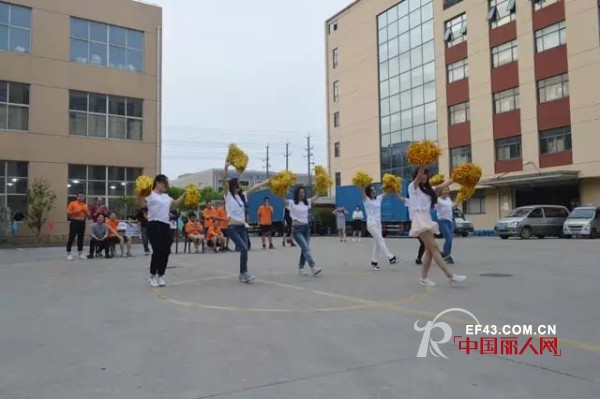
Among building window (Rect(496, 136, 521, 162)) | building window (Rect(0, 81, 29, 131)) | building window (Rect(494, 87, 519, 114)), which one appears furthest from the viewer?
building window (Rect(494, 87, 519, 114))

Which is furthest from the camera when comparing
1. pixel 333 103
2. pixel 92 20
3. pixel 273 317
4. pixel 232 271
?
pixel 333 103

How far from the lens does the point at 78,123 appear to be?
96.4 feet

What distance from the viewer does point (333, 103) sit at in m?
56.6

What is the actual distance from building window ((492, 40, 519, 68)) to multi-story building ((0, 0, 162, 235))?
2294cm

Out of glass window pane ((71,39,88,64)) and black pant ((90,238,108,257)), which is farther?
glass window pane ((71,39,88,64))

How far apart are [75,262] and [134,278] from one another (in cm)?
501

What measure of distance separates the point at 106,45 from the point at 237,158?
23.8 metres

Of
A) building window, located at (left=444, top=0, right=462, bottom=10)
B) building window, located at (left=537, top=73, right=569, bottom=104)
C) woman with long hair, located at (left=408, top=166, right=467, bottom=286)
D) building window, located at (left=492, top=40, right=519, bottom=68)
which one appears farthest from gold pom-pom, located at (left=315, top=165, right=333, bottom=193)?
building window, located at (left=444, top=0, right=462, bottom=10)

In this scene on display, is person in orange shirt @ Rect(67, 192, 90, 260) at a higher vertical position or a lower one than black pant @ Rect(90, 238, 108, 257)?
higher

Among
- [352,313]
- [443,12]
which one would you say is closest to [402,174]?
[443,12]

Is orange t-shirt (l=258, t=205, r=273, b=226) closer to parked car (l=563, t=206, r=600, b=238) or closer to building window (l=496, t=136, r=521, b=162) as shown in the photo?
parked car (l=563, t=206, r=600, b=238)

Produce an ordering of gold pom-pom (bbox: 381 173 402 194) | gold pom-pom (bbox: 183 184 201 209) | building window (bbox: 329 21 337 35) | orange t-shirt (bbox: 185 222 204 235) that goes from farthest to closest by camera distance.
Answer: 1. building window (bbox: 329 21 337 35)
2. orange t-shirt (bbox: 185 222 204 235)
3. gold pom-pom (bbox: 381 173 402 194)
4. gold pom-pom (bbox: 183 184 201 209)

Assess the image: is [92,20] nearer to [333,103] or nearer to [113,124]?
[113,124]

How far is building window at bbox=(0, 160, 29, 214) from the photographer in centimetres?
2700
